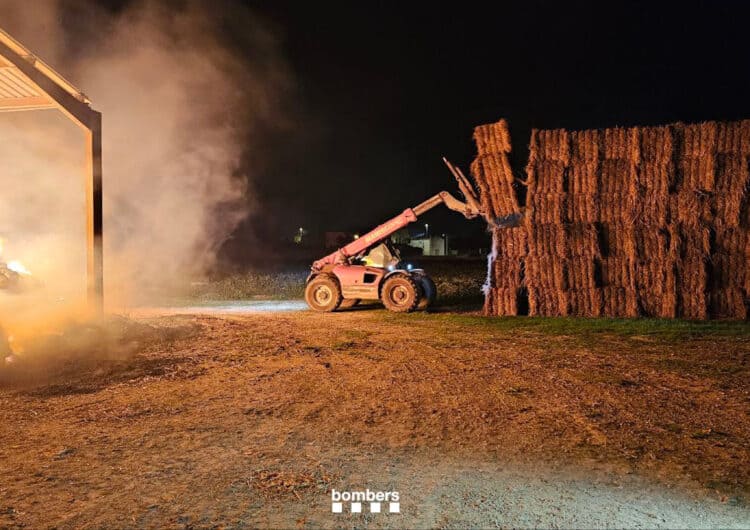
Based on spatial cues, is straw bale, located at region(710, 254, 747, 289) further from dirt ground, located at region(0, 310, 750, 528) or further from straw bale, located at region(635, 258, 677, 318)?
dirt ground, located at region(0, 310, 750, 528)

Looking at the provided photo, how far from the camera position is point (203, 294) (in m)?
23.7

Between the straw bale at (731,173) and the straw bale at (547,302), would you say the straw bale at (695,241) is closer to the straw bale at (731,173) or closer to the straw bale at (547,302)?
the straw bale at (731,173)

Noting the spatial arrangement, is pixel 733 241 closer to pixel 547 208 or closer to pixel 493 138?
pixel 547 208

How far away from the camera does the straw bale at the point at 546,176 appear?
16484 millimetres

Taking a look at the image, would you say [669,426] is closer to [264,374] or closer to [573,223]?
[264,374]

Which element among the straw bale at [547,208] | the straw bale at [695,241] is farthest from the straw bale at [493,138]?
the straw bale at [695,241]

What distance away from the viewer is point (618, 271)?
16.1m

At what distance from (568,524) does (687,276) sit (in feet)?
43.7

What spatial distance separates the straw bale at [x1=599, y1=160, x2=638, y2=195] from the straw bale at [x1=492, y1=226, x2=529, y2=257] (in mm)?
2405

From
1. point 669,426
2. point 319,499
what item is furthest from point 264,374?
point 669,426

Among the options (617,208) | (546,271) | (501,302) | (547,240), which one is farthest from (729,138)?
(501,302)

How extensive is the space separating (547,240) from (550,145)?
104 inches

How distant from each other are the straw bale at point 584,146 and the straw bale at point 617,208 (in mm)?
1086

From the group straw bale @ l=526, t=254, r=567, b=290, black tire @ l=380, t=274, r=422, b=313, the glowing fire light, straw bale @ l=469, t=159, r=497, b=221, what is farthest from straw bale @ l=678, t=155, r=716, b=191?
the glowing fire light
